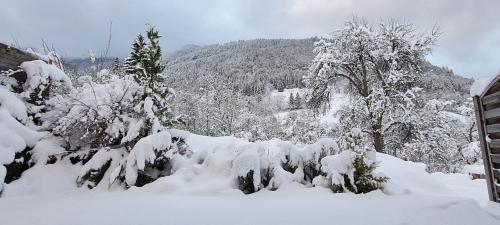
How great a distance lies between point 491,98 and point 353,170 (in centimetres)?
239

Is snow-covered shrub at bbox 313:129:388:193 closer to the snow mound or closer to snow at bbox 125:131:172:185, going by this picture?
the snow mound

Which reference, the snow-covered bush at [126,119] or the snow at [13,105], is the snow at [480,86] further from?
the snow at [13,105]

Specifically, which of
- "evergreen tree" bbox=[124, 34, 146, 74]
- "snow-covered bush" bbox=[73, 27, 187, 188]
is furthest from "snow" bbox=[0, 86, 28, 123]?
"evergreen tree" bbox=[124, 34, 146, 74]

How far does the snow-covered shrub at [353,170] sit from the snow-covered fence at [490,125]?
5.29ft

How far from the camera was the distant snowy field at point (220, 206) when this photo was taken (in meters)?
3.95

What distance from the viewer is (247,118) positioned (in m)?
37.3

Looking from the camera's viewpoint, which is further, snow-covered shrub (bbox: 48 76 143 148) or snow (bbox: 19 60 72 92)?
snow (bbox: 19 60 72 92)

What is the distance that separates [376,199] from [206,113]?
1356 inches

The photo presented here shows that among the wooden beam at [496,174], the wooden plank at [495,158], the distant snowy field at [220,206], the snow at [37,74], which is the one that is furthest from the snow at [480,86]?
the snow at [37,74]

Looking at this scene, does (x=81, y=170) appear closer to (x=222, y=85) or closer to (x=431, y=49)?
(x=431, y=49)

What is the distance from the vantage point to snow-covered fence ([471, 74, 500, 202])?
521 centimetres

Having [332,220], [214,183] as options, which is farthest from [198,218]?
[214,183]

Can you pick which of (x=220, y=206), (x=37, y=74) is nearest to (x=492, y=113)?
(x=220, y=206)

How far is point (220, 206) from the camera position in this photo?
4656 millimetres
